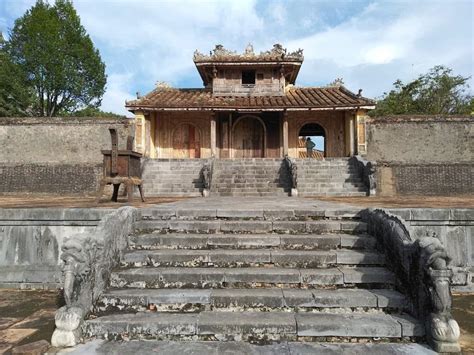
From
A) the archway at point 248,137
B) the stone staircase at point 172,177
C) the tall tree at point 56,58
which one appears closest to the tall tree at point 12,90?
the tall tree at point 56,58

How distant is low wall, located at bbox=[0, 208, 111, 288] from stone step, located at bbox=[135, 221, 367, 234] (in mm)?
866

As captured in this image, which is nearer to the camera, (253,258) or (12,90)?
(253,258)

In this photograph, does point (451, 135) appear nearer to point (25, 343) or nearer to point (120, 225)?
point (120, 225)

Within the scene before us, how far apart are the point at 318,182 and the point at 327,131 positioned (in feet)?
20.2

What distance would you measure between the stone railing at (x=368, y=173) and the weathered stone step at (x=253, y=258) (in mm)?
8438

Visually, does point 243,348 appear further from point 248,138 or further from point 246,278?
point 248,138

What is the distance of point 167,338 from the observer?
2.94 meters

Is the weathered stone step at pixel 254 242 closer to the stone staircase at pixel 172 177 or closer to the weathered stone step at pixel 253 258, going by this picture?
the weathered stone step at pixel 253 258

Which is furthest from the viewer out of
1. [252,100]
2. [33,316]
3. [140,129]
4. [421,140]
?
[252,100]

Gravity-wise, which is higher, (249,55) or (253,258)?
(249,55)

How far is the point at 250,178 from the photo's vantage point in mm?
13102

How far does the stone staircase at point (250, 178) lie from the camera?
12.1m

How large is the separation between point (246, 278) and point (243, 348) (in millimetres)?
884

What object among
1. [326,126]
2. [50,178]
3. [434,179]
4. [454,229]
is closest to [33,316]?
[454,229]
